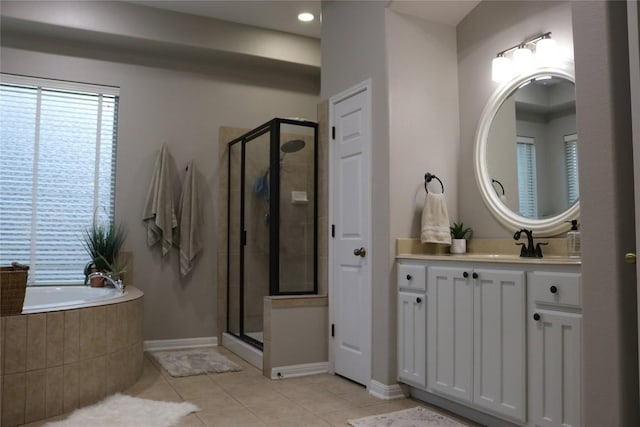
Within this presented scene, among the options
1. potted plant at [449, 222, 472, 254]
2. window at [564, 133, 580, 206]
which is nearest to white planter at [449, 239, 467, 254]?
potted plant at [449, 222, 472, 254]

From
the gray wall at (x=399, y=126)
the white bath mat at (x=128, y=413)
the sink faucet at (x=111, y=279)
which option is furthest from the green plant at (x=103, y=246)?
the gray wall at (x=399, y=126)

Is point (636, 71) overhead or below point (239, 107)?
below

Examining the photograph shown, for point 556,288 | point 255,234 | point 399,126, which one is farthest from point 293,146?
point 556,288

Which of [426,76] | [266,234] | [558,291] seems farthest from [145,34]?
[558,291]

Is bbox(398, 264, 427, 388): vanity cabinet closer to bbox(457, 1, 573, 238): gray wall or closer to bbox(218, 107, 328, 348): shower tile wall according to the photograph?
bbox(457, 1, 573, 238): gray wall

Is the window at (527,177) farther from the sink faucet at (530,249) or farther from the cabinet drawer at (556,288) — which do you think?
the cabinet drawer at (556,288)

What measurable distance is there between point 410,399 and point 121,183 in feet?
10.1

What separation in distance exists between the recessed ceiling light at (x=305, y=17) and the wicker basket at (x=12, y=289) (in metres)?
3.10

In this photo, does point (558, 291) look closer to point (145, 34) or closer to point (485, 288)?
point (485, 288)

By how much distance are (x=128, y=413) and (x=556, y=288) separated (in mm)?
2338

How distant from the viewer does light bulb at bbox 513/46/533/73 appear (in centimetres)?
310

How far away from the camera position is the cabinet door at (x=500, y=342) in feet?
8.07

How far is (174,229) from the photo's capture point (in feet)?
15.7

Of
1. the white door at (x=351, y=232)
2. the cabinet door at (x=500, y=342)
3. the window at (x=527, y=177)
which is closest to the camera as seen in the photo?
the cabinet door at (x=500, y=342)
